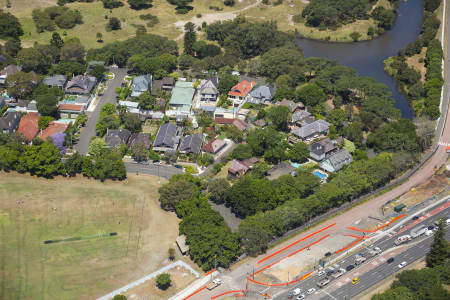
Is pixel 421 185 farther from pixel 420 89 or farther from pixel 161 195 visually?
pixel 161 195

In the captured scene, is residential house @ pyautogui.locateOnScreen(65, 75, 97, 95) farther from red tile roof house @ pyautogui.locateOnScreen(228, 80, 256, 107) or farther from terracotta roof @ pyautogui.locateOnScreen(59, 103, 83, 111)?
red tile roof house @ pyautogui.locateOnScreen(228, 80, 256, 107)

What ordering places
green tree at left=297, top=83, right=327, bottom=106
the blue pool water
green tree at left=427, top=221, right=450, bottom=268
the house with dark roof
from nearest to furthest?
green tree at left=427, top=221, right=450, bottom=268
the blue pool water
the house with dark roof
green tree at left=297, top=83, right=327, bottom=106

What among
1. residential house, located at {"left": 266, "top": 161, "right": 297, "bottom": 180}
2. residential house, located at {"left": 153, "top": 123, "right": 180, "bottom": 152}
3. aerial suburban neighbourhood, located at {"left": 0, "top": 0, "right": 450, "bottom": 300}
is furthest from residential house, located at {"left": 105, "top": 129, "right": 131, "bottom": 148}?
residential house, located at {"left": 266, "top": 161, "right": 297, "bottom": 180}

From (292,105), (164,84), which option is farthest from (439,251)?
(164,84)

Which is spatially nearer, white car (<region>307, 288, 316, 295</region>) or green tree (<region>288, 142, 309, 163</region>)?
white car (<region>307, 288, 316, 295</region>)

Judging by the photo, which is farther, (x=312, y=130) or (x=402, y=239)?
(x=312, y=130)

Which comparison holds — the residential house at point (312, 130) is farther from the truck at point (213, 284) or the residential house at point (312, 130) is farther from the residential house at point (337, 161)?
the truck at point (213, 284)

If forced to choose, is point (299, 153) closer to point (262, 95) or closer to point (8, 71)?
point (262, 95)
